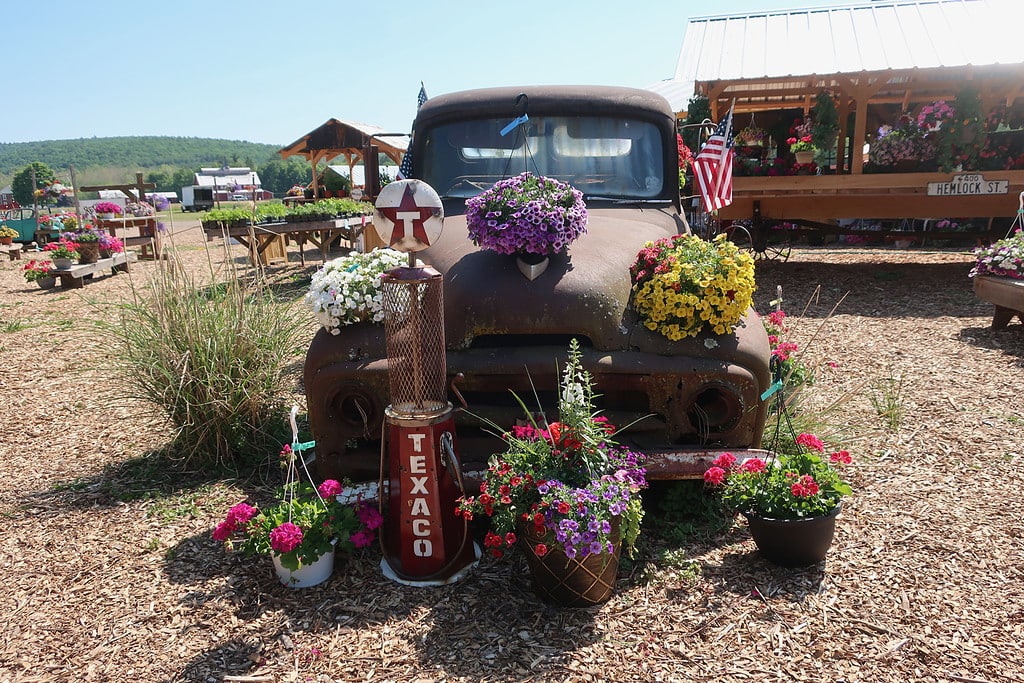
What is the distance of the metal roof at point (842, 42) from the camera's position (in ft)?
30.3

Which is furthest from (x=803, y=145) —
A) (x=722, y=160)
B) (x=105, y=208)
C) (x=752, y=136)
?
(x=105, y=208)

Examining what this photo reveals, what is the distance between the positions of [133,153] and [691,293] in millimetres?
178720

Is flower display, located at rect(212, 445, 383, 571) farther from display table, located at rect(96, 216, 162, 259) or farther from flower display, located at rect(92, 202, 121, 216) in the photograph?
flower display, located at rect(92, 202, 121, 216)

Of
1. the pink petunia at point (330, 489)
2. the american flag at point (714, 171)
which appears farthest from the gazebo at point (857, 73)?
the pink petunia at point (330, 489)

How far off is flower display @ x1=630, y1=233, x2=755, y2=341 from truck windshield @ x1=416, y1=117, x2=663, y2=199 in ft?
3.89

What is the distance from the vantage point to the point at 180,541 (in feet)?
11.1

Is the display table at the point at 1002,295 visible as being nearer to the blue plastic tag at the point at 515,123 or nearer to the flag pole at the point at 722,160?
the flag pole at the point at 722,160

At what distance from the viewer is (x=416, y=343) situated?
286cm

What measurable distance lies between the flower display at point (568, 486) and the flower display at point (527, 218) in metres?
0.65

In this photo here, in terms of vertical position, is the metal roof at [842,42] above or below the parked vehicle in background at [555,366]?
above

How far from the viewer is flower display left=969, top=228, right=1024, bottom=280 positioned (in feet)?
23.2

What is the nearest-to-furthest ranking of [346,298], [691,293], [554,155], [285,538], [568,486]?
1. [568,486]
2. [285,538]
3. [691,293]
4. [346,298]
5. [554,155]

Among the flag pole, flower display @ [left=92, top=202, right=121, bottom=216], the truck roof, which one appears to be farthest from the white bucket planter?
flower display @ [left=92, top=202, right=121, bottom=216]

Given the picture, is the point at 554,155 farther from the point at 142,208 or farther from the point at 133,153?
the point at 133,153
